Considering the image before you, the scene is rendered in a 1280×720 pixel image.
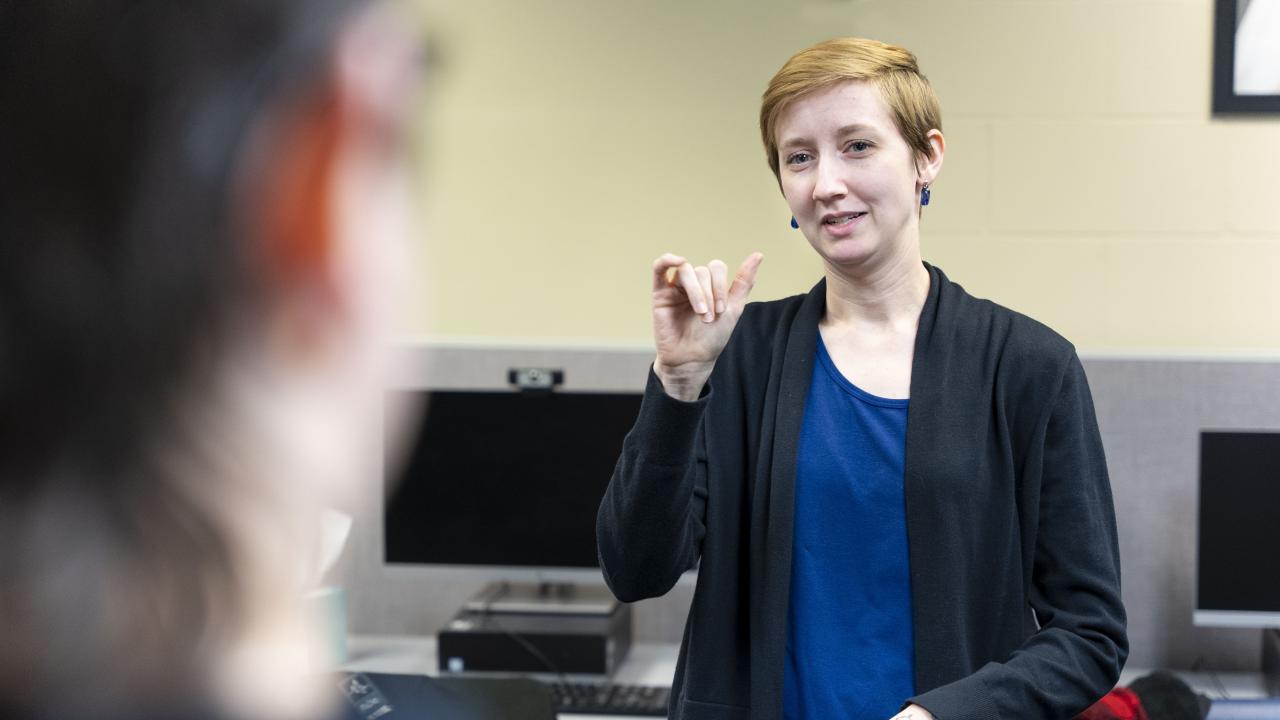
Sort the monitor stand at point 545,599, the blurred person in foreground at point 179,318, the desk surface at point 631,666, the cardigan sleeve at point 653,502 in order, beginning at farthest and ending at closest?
the monitor stand at point 545,599 → the desk surface at point 631,666 → the cardigan sleeve at point 653,502 → the blurred person in foreground at point 179,318

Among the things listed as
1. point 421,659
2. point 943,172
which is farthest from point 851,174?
point 421,659

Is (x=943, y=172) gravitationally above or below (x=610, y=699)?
above

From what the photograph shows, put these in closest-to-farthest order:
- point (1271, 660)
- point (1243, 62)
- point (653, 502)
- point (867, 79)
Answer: point (653, 502), point (867, 79), point (1271, 660), point (1243, 62)

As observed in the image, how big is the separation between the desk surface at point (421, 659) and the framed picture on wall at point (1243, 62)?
150 centimetres

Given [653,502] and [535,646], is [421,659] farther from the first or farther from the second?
[653,502]

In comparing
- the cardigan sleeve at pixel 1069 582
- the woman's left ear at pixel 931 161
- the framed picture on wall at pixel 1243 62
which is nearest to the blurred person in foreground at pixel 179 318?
the cardigan sleeve at pixel 1069 582

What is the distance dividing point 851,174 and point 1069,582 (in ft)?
1.54

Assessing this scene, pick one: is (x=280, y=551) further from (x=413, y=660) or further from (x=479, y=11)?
(x=479, y=11)

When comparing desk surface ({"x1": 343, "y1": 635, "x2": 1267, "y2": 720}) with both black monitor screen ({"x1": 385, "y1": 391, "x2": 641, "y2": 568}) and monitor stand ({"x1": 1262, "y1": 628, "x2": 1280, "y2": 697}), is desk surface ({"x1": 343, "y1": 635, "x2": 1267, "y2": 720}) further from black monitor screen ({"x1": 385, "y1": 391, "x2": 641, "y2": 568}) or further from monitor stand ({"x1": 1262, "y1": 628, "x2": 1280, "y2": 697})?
black monitor screen ({"x1": 385, "y1": 391, "x2": 641, "y2": 568})

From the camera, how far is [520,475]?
201 centimetres

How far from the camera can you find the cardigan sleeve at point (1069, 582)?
103 cm

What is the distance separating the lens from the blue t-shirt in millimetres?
1073

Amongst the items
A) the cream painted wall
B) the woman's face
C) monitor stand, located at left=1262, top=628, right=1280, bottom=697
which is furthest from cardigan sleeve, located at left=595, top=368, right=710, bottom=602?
monitor stand, located at left=1262, top=628, right=1280, bottom=697

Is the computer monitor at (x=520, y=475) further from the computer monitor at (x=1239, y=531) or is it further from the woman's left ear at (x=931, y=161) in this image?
the computer monitor at (x=1239, y=531)
